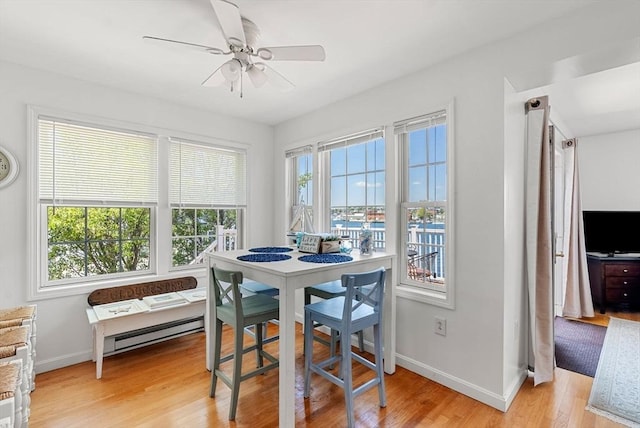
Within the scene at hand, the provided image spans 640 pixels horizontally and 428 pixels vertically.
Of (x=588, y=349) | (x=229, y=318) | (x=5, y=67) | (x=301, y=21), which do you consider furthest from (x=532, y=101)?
(x=5, y=67)

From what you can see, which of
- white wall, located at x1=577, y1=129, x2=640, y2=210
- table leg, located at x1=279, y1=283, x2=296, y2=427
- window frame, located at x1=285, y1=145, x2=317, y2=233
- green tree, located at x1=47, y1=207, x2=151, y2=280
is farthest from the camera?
white wall, located at x1=577, y1=129, x2=640, y2=210

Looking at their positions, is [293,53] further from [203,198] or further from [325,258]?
[203,198]

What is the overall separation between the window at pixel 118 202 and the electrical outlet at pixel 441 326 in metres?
2.49

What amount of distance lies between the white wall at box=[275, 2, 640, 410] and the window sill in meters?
0.05

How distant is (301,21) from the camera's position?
185 cm

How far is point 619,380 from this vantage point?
2.36 metres

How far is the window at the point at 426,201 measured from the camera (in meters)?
2.39

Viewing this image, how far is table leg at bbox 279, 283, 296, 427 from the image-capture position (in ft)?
5.58

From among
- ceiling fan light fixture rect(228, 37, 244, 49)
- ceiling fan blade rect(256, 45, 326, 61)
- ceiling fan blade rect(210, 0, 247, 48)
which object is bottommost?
ceiling fan blade rect(256, 45, 326, 61)

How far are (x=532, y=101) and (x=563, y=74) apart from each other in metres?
0.40

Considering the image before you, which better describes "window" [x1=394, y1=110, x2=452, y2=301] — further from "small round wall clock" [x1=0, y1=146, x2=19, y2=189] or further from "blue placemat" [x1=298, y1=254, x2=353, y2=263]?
"small round wall clock" [x1=0, y1=146, x2=19, y2=189]

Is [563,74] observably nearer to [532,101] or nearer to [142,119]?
[532,101]

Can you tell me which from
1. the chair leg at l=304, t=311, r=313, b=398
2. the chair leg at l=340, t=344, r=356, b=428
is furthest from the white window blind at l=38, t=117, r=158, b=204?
the chair leg at l=340, t=344, r=356, b=428

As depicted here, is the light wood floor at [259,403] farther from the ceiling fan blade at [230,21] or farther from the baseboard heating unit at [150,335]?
the ceiling fan blade at [230,21]
